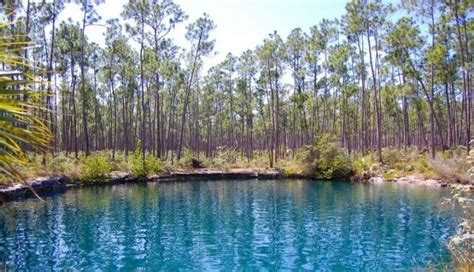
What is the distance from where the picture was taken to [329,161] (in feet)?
112

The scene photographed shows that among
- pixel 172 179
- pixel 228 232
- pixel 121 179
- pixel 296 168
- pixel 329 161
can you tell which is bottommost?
pixel 228 232

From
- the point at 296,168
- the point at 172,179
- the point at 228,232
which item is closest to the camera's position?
the point at 228,232

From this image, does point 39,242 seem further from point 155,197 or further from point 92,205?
point 155,197

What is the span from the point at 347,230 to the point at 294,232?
2.00 m

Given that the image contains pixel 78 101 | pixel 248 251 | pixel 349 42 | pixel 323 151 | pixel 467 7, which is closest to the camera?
pixel 248 251

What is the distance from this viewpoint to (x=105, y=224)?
15.0 metres

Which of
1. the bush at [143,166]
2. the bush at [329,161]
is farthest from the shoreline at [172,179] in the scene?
the bush at [329,161]

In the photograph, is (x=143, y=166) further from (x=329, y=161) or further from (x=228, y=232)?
(x=228, y=232)

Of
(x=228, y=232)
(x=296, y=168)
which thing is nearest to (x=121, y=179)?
(x=296, y=168)

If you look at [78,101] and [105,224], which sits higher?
[78,101]

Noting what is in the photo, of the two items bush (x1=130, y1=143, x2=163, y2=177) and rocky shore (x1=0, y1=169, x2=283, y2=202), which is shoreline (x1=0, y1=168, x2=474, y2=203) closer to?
rocky shore (x1=0, y1=169, x2=283, y2=202)

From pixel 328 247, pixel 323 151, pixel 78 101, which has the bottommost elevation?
pixel 328 247

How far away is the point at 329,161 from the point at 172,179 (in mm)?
14025

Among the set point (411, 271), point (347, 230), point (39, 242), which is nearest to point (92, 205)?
point (39, 242)
